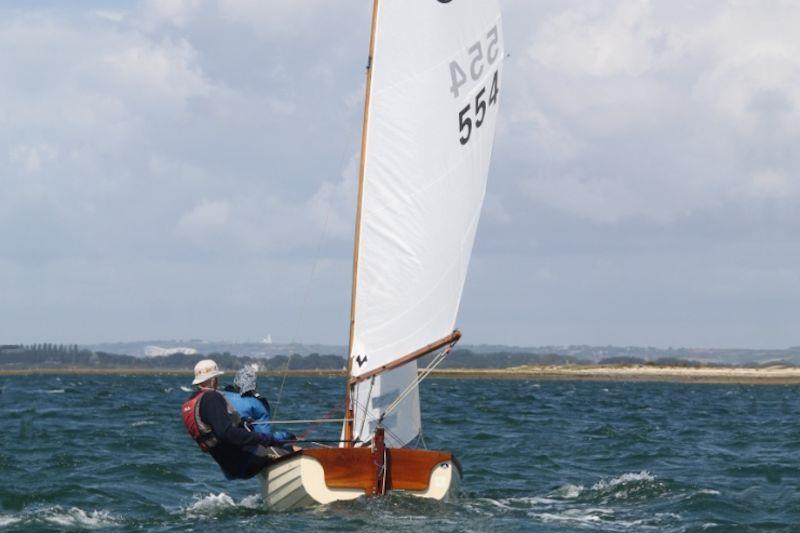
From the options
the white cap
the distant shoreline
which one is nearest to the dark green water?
the white cap

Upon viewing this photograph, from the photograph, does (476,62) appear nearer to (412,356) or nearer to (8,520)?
(412,356)

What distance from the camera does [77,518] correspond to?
15750mm

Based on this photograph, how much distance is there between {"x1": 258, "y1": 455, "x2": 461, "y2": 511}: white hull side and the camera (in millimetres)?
14852

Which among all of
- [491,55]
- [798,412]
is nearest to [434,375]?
[798,412]

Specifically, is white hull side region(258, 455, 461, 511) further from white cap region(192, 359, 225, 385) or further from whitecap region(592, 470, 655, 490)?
whitecap region(592, 470, 655, 490)

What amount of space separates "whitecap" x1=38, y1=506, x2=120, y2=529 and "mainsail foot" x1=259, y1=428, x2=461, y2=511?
2.42 metres

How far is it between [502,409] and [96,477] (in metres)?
23.4

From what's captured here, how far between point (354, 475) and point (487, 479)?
592cm

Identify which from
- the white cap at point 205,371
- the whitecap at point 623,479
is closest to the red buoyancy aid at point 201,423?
the white cap at point 205,371

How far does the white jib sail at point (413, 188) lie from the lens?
15711mm

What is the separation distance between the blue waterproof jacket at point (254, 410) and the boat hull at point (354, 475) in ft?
1.95

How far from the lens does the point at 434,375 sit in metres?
123

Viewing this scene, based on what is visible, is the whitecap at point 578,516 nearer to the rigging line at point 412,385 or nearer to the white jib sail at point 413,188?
the rigging line at point 412,385

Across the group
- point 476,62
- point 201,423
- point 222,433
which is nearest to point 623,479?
point 476,62
